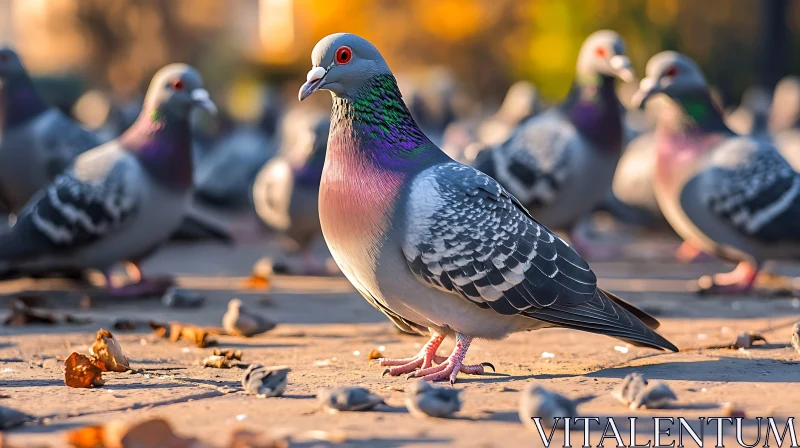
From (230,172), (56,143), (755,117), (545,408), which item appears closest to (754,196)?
(545,408)

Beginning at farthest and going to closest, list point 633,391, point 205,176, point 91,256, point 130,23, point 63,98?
point 130,23 → point 63,98 → point 205,176 → point 91,256 → point 633,391

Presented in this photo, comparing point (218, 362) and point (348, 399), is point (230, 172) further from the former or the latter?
point (348, 399)

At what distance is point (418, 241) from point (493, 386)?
560mm

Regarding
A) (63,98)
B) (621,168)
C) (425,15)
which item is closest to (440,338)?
(621,168)

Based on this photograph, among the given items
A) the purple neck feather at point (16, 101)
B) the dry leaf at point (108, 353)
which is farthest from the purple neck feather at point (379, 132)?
the purple neck feather at point (16, 101)

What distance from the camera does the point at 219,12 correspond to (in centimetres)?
2888

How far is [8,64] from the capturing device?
7.63m

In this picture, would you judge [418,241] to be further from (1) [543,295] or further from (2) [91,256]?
(2) [91,256]

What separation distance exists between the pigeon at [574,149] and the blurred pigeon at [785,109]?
18.9 feet

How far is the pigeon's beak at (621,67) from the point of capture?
266 inches

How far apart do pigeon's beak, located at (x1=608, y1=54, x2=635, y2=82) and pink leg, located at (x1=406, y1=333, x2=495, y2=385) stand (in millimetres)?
3448

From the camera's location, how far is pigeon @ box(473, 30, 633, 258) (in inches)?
280

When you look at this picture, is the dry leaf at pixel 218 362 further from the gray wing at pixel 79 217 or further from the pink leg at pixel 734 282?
the pink leg at pixel 734 282

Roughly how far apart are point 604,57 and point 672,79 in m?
0.70
